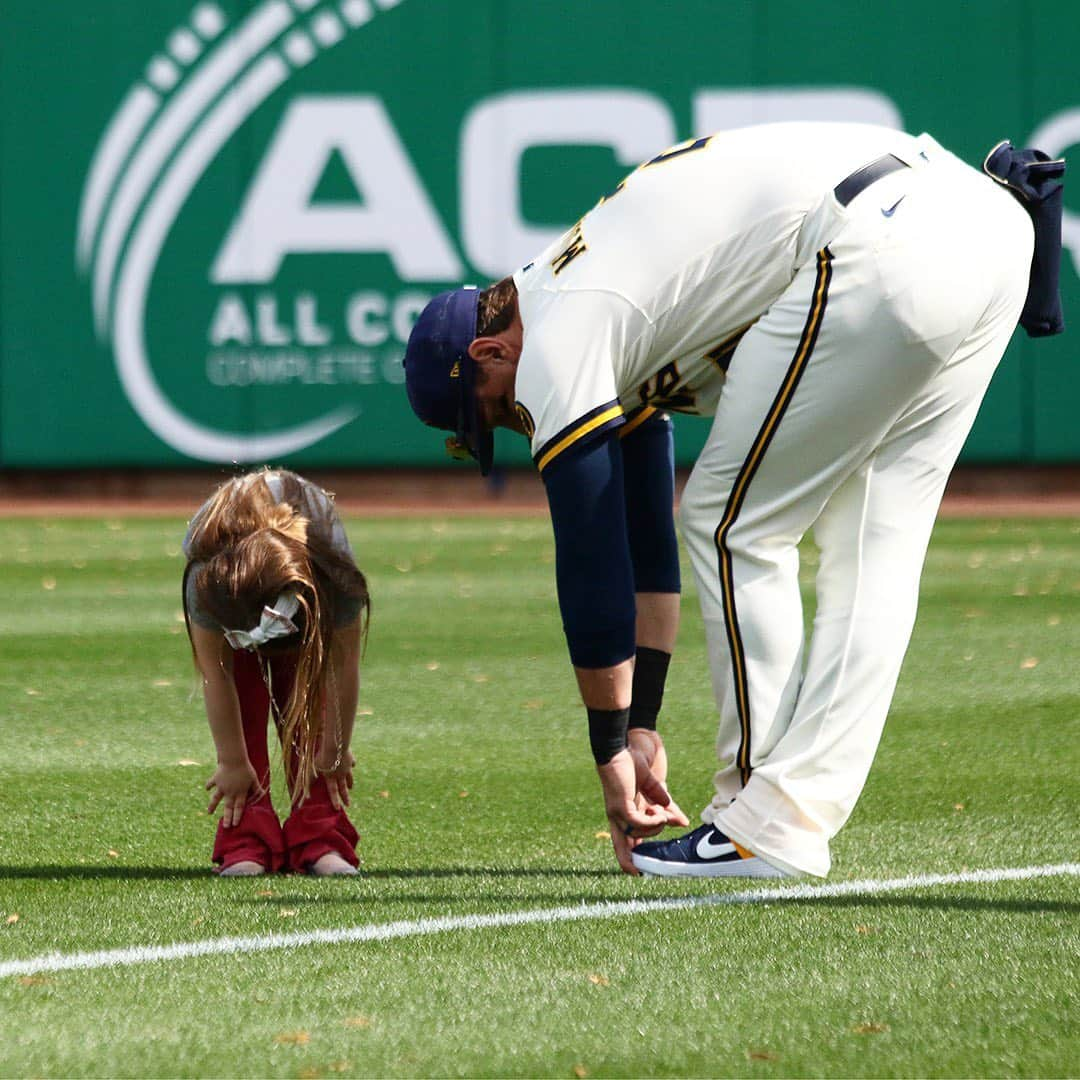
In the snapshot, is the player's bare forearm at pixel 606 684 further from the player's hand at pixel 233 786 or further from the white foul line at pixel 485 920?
the player's hand at pixel 233 786

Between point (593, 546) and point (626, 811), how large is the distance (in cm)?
60

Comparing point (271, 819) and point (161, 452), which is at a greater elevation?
point (271, 819)

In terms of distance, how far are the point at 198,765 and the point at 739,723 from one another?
252 centimetres

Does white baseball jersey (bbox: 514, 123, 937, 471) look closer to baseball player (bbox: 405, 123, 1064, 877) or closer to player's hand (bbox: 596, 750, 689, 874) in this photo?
baseball player (bbox: 405, 123, 1064, 877)

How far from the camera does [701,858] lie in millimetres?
4324

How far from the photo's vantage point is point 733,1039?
318 cm

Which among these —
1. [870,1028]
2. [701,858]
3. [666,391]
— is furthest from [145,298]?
[870,1028]

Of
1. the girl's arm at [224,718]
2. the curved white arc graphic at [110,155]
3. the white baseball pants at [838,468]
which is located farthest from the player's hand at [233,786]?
the curved white arc graphic at [110,155]

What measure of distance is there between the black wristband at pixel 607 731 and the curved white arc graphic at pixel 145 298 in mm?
16422

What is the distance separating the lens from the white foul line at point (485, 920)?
3.74m

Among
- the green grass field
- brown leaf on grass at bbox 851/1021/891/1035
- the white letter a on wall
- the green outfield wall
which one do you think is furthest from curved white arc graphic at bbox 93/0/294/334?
brown leaf on grass at bbox 851/1021/891/1035

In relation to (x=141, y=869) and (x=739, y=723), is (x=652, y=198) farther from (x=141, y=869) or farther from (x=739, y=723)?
(x=141, y=869)

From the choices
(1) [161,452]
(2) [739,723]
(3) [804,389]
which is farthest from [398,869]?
(1) [161,452]

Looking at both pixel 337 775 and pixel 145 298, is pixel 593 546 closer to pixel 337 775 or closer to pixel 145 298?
pixel 337 775
